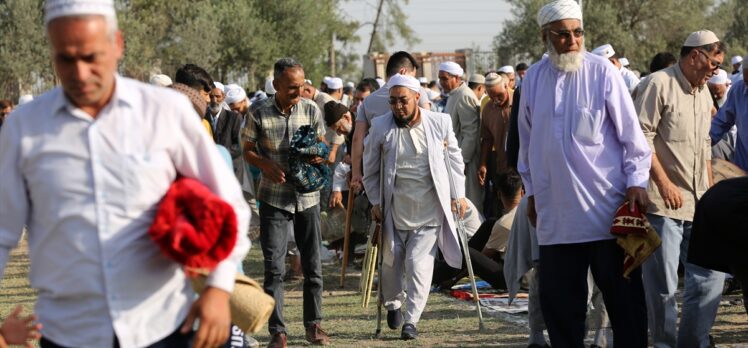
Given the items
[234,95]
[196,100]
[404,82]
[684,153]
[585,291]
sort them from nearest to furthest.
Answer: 1. [196,100]
2. [585,291]
3. [684,153]
4. [404,82]
5. [234,95]

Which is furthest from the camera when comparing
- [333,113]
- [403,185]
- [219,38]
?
[219,38]

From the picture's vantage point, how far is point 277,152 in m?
9.08

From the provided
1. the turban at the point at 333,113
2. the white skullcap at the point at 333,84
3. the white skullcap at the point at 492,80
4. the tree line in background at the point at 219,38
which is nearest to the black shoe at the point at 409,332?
the turban at the point at 333,113

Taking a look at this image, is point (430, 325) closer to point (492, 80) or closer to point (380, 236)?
point (380, 236)

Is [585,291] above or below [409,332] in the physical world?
above

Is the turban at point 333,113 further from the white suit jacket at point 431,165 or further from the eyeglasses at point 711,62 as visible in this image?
the eyeglasses at point 711,62

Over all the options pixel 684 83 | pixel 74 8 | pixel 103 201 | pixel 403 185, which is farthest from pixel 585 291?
pixel 74 8

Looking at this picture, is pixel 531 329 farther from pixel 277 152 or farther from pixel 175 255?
pixel 175 255

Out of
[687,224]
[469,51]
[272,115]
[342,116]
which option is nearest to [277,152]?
[272,115]

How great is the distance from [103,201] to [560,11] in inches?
143

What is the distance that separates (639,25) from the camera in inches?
2165

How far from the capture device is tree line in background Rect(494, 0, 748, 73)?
52.8 m

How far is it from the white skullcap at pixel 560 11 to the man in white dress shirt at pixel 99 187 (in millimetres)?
3322

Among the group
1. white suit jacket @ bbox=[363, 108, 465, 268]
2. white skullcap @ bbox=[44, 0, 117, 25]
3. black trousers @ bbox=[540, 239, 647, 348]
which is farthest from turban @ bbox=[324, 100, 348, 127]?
white skullcap @ bbox=[44, 0, 117, 25]
